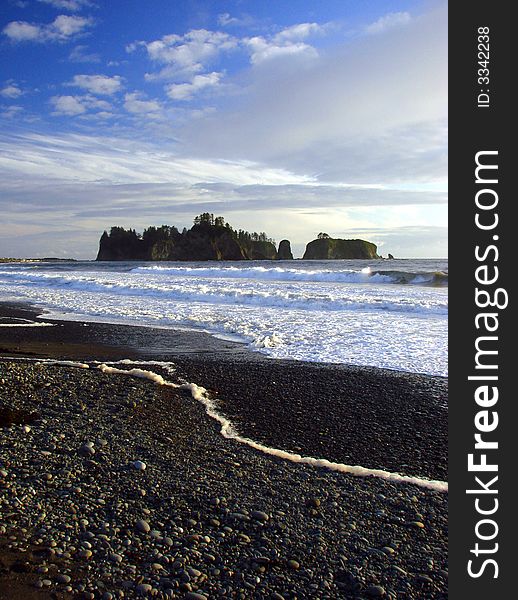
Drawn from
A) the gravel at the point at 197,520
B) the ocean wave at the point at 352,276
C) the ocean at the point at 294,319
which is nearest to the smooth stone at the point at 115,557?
the gravel at the point at 197,520

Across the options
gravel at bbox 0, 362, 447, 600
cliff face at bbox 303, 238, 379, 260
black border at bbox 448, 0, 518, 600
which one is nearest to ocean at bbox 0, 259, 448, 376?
gravel at bbox 0, 362, 447, 600

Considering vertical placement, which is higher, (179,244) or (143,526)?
(179,244)

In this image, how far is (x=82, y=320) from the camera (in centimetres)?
1395

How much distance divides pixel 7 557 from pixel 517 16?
3.89 metres

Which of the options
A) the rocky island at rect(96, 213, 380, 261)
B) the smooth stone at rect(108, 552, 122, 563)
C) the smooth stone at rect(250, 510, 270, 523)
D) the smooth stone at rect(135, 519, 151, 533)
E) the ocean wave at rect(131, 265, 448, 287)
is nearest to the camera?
the smooth stone at rect(108, 552, 122, 563)

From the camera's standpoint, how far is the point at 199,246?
386 feet

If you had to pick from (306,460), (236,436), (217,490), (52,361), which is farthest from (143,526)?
(52,361)

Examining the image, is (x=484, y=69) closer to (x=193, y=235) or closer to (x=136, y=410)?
(x=136, y=410)

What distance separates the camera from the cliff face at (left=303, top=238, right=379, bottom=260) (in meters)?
118

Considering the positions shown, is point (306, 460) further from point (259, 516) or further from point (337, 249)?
point (337, 249)

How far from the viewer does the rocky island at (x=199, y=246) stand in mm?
117688

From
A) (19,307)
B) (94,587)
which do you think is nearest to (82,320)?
(19,307)

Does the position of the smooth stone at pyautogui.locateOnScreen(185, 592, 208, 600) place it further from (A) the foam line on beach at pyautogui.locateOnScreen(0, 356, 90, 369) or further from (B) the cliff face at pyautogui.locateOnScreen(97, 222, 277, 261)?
(B) the cliff face at pyautogui.locateOnScreen(97, 222, 277, 261)

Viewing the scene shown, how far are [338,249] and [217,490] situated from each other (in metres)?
118
